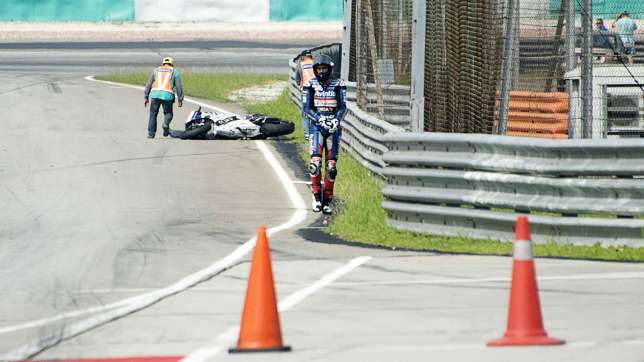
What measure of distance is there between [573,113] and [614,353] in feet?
42.8

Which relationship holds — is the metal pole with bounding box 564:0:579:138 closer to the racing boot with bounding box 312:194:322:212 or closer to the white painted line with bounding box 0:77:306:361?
the racing boot with bounding box 312:194:322:212

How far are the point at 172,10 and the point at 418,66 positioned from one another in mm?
44917

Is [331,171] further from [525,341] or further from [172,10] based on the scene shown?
[172,10]

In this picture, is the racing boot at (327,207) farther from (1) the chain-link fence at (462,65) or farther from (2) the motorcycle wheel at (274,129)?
(2) the motorcycle wheel at (274,129)

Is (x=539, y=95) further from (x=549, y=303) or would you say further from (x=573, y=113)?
(x=549, y=303)

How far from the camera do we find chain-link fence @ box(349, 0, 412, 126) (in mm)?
20859

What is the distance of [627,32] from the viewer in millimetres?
20516

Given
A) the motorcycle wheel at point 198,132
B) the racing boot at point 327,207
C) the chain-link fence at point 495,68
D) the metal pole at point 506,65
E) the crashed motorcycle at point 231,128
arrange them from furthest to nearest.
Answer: the crashed motorcycle at point 231,128 → the motorcycle wheel at point 198,132 → the racing boot at point 327,207 → the chain-link fence at point 495,68 → the metal pole at point 506,65

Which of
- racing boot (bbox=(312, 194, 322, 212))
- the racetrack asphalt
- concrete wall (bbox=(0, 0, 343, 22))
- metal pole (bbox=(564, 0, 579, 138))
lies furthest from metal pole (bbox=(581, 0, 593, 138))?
concrete wall (bbox=(0, 0, 343, 22))

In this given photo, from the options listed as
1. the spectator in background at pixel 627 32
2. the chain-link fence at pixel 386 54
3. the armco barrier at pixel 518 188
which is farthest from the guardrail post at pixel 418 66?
the spectator in background at pixel 627 32

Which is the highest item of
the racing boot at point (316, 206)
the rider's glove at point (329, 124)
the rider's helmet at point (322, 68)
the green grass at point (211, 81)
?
the rider's helmet at point (322, 68)

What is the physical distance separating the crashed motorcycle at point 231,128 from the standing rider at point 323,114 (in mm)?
8416

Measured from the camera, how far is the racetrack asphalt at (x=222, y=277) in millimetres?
8508

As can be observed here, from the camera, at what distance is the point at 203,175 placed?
66.4 feet
